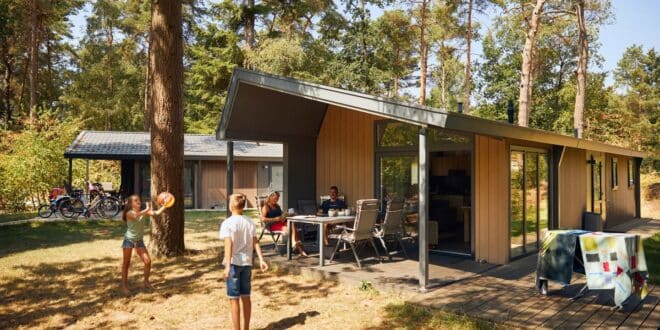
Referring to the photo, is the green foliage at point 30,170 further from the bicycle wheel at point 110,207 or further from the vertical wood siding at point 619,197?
the vertical wood siding at point 619,197

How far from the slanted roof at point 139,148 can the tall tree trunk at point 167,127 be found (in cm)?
710

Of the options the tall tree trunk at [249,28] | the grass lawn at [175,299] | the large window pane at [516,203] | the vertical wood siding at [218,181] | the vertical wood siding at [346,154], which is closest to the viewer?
the grass lawn at [175,299]

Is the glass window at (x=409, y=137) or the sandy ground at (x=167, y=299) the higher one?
the glass window at (x=409, y=137)

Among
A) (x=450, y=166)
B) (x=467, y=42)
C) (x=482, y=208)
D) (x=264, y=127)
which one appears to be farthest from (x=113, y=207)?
(x=467, y=42)

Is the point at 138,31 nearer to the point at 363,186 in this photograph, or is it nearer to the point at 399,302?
the point at 363,186

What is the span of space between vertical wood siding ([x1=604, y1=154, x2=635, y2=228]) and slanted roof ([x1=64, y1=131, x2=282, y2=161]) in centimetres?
1108

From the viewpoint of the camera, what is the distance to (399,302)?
536cm

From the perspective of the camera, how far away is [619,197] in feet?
43.8

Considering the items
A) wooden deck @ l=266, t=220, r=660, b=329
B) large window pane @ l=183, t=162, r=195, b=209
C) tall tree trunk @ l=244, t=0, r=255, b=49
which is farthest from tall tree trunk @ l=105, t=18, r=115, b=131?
wooden deck @ l=266, t=220, r=660, b=329

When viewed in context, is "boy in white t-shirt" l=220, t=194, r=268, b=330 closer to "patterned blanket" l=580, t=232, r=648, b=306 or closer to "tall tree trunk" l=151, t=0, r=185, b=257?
"patterned blanket" l=580, t=232, r=648, b=306

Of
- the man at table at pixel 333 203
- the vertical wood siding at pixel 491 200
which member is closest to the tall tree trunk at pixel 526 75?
the vertical wood siding at pixel 491 200

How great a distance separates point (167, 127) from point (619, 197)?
1197cm

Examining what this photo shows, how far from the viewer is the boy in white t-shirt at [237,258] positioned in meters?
4.11

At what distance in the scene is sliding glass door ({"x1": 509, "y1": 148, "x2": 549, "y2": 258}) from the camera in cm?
759
